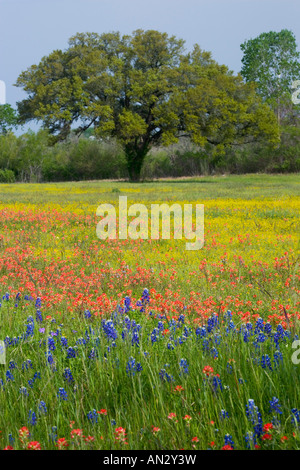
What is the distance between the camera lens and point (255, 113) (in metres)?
52.2

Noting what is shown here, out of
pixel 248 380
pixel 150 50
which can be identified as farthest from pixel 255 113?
pixel 248 380

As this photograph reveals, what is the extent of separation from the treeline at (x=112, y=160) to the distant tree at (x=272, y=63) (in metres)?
14.8

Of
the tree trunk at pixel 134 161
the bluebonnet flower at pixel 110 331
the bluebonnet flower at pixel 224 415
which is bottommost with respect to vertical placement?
the bluebonnet flower at pixel 224 415

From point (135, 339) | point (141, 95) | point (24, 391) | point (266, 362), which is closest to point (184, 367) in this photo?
point (266, 362)

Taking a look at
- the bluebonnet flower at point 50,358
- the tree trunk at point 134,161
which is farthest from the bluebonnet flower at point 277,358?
the tree trunk at point 134,161

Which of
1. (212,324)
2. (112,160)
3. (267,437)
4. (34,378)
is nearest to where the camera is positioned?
(267,437)

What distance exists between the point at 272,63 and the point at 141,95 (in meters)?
32.8

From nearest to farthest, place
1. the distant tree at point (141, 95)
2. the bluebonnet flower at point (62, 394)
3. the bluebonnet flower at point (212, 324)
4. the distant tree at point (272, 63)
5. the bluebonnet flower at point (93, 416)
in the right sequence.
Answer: the bluebonnet flower at point (93, 416), the bluebonnet flower at point (62, 394), the bluebonnet flower at point (212, 324), the distant tree at point (141, 95), the distant tree at point (272, 63)

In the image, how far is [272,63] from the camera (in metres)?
73.7

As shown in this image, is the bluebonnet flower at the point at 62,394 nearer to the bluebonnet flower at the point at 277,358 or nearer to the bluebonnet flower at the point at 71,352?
the bluebonnet flower at the point at 71,352

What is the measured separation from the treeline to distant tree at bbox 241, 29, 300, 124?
14.8 meters

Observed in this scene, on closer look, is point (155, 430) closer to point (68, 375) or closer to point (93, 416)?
point (93, 416)

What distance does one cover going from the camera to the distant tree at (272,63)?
2844 inches

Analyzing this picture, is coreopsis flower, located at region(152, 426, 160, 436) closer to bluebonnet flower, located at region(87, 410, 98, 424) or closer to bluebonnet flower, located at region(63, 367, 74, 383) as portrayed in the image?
bluebonnet flower, located at region(87, 410, 98, 424)
